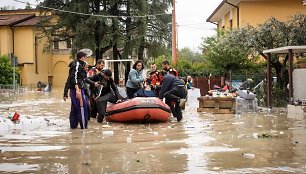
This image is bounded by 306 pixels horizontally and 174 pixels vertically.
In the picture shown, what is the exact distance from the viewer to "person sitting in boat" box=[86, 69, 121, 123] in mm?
14039

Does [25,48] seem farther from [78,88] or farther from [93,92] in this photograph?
[78,88]

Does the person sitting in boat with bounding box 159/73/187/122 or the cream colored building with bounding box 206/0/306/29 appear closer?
the person sitting in boat with bounding box 159/73/187/122

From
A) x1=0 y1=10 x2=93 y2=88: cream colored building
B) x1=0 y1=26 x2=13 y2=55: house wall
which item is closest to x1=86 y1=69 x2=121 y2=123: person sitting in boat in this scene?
x1=0 y1=10 x2=93 y2=88: cream colored building

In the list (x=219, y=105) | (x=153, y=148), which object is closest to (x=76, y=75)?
(x=153, y=148)

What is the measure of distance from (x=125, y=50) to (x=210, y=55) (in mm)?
16790

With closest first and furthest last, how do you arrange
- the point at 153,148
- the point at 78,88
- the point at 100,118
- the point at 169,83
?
1. the point at 153,148
2. the point at 78,88
3. the point at 100,118
4. the point at 169,83

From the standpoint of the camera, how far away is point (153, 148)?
873cm

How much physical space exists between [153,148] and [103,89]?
577cm

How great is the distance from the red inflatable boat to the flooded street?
60 cm

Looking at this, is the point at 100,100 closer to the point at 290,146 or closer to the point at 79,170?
the point at 290,146

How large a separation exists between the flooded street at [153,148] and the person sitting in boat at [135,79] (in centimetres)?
230

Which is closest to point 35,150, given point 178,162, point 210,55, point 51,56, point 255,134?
point 178,162

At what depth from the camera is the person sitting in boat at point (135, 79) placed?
15359 mm

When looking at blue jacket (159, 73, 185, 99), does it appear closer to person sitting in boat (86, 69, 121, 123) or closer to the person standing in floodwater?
person sitting in boat (86, 69, 121, 123)
